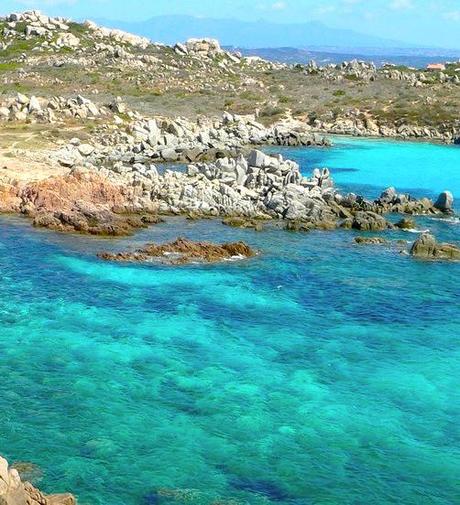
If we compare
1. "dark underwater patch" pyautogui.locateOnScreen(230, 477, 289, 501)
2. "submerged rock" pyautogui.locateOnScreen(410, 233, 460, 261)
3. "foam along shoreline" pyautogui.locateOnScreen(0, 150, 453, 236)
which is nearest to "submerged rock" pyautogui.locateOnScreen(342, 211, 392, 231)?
"foam along shoreline" pyautogui.locateOnScreen(0, 150, 453, 236)

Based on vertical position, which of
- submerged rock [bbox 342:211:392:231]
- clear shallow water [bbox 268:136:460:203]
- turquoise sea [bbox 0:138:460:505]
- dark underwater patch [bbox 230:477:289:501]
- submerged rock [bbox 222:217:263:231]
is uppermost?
clear shallow water [bbox 268:136:460:203]

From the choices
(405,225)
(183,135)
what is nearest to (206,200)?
(405,225)

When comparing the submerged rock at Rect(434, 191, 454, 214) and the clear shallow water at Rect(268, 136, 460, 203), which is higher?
the clear shallow water at Rect(268, 136, 460, 203)

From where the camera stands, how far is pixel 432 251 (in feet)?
131

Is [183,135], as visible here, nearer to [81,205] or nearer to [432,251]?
[81,205]

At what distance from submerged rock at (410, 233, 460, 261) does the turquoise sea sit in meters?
1.16

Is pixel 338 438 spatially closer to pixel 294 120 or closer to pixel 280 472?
pixel 280 472

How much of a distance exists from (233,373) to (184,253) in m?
13.1

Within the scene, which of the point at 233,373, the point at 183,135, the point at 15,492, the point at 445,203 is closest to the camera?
the point at 15,492

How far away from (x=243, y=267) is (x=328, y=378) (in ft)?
39.5

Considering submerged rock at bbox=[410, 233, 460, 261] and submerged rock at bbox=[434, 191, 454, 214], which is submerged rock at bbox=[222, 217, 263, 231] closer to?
submerged rock at bbox=[410, 233, 460, 261]

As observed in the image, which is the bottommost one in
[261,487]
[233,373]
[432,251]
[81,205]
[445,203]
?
[261,487]

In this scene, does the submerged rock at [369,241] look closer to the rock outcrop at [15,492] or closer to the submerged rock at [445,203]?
the submerged rock at [445,203]

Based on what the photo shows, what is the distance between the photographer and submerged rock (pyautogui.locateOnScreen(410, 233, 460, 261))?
131 ft
